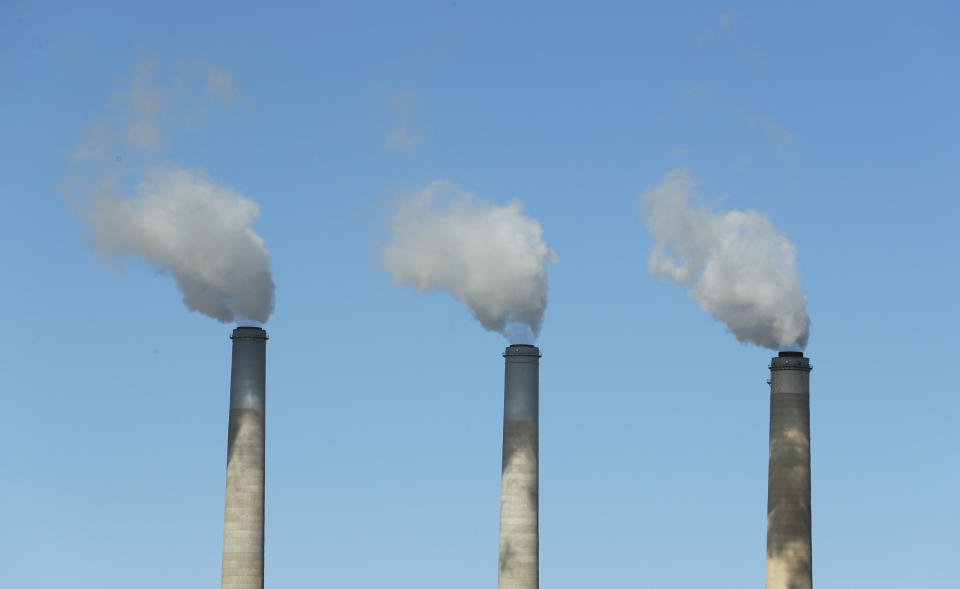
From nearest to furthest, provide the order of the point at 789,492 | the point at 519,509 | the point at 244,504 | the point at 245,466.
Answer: the point at 789,492 → the point at 519,509 → the point at 244,504 → the point at 245,466

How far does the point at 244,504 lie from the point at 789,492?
63.0 ft

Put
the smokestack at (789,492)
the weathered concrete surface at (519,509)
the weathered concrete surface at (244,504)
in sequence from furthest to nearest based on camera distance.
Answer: the weathered concrete surface at (244,504), the weathered concrete surface at (519,509), the smokestack at (789,492)

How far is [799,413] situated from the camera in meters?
67.1

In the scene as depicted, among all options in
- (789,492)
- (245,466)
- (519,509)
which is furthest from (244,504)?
(789,492)

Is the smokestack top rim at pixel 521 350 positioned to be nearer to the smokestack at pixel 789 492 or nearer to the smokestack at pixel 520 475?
the smokestack at pixel 520 475

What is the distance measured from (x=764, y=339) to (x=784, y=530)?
803cm

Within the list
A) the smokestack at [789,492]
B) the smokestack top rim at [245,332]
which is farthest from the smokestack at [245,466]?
the smokestack at [789,492]

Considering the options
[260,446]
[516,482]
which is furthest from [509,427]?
[260,446]

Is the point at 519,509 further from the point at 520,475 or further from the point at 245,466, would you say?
the point at 245,466

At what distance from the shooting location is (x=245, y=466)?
7062 cm

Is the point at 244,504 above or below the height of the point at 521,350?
below

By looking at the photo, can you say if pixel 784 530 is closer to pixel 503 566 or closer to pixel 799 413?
pixel 799 413

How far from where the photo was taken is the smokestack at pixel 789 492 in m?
66.1

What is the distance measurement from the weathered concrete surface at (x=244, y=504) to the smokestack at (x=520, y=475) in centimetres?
887
